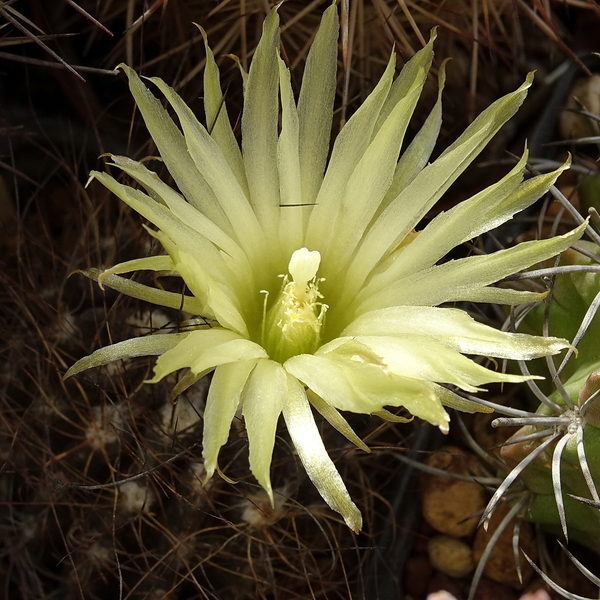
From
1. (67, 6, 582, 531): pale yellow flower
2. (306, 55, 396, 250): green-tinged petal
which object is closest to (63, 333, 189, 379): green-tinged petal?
(67, 6, 582, 531): pale yellow flower

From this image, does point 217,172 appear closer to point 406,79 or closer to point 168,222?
point 168,222

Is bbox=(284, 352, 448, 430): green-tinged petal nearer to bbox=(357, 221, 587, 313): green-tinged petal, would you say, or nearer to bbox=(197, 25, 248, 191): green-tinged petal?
bbox=(357, 221, 587, 313): green-tinged petal

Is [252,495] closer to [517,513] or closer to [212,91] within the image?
[517,513]

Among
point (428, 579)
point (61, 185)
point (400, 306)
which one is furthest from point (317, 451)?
point (61, 185)

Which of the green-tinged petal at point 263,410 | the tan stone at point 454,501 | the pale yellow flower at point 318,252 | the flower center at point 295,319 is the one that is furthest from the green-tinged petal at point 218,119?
the tan stone at point 454,501

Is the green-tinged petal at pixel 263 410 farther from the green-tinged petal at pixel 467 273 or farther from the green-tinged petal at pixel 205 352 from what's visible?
the green-tinged petal at pixel 467 273

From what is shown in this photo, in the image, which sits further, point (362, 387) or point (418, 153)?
point (418, 153)

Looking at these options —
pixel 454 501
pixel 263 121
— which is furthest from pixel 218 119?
pixel 454 501
